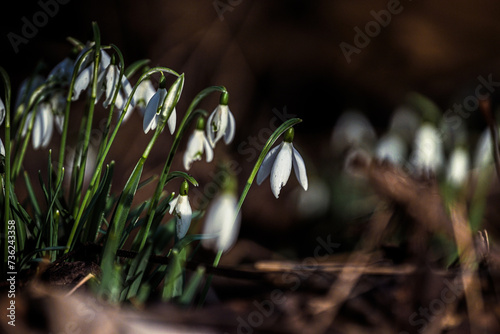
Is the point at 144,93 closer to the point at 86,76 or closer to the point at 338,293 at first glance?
the point at 86,76

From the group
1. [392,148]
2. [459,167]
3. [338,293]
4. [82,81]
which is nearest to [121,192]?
[82,81]

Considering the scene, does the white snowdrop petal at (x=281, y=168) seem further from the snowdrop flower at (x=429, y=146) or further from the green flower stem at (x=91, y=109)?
the snowdrop flower at (x=429, y=146)

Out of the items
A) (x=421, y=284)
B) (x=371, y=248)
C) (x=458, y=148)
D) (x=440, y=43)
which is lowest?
(x=440, y=43)

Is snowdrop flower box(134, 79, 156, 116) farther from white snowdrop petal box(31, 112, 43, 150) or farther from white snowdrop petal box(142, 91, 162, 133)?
white snowdrop petal box(31, 112, 43, 150)

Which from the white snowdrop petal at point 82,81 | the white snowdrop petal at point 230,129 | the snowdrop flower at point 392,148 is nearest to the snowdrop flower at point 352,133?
the snowdrop flower at point 392,148

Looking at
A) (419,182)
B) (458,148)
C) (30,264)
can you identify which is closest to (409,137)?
(458,148)

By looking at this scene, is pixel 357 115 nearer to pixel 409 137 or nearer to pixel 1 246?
pixel 409 137
